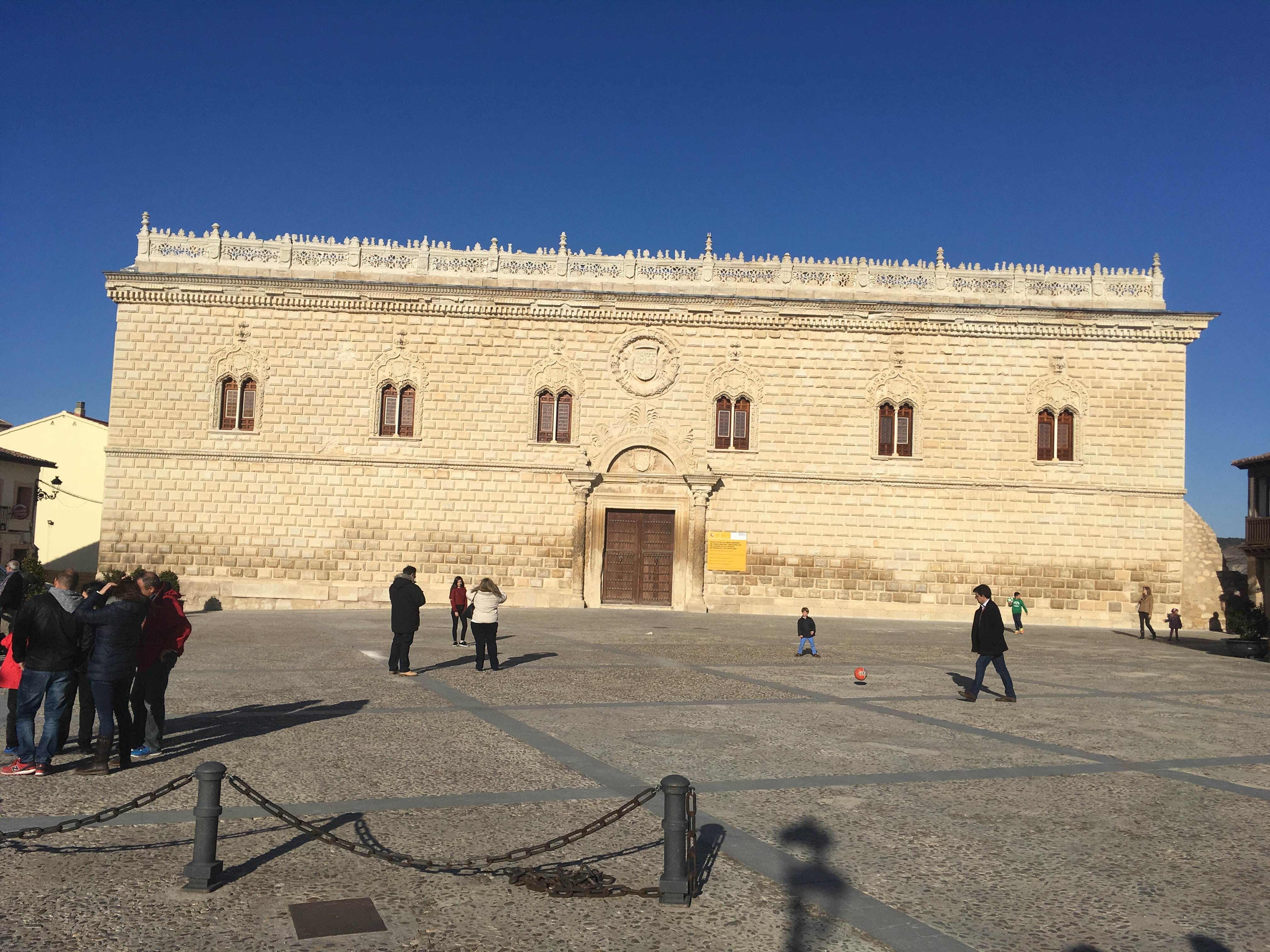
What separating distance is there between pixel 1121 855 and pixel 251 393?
80.3 ft

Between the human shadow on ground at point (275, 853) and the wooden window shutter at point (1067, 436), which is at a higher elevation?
the wooden window shutter at point (1067, 436)

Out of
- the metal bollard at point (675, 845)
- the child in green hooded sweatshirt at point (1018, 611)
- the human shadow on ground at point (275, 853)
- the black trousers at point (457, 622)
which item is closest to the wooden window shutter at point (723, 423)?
the child in green hooded sweatshirt at point (1018, 611)

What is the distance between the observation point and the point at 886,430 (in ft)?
86.5

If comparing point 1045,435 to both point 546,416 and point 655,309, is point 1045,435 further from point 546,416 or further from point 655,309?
point 546,416

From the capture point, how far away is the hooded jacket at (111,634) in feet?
24.1

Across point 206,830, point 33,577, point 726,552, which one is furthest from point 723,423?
point 206,830

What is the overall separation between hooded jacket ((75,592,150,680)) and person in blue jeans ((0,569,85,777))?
0.42ft

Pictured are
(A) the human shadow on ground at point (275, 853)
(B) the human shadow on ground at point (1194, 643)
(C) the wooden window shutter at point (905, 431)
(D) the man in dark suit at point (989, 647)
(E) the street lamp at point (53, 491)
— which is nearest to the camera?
(A) the human shadow on ground at point (275, 853)

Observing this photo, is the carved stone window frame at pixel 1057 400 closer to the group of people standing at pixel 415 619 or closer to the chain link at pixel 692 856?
the group of people standing at pixel 415 619

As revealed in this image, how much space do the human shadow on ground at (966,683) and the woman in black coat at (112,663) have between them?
889 cm

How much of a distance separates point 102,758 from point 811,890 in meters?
5.33

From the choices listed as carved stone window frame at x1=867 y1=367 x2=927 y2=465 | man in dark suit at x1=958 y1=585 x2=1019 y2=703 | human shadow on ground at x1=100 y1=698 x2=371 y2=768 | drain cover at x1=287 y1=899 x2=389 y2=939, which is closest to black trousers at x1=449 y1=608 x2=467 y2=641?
human shadow on ground at x1=100 y1=698 x2=371 y2=768

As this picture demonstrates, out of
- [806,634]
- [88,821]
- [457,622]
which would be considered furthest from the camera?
[457,622]

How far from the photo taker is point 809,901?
488 cm
